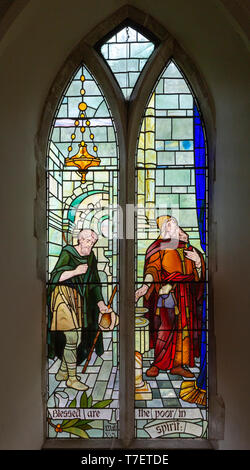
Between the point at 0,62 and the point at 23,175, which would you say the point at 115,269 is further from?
the point at 0,62

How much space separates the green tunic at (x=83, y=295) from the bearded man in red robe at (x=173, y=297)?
331 mm

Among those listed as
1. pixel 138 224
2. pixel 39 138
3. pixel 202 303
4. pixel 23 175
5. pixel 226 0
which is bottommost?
pixel 202 303

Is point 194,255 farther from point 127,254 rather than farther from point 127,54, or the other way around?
point 127,54

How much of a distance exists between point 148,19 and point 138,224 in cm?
149

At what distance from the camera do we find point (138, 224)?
3.88 m

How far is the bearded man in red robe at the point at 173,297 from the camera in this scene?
383cm

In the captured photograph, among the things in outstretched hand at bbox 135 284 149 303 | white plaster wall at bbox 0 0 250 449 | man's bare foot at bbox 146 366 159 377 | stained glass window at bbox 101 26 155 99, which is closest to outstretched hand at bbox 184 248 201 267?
white plaster wall at bbox 0 0 250 449

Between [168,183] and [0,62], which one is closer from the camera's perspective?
[0,62]

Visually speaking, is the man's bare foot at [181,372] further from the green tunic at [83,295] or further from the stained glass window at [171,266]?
the green tunic at [83,295]

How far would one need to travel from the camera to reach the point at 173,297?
12.7 feet

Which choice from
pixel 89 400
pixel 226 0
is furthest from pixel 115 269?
pixel 226 0

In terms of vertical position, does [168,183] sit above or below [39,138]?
below

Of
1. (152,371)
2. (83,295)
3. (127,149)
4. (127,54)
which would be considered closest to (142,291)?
(83,295)

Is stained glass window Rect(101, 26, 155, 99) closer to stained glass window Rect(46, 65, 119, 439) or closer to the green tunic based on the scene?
stained glass window Rect(46, 65, 119, 439)
